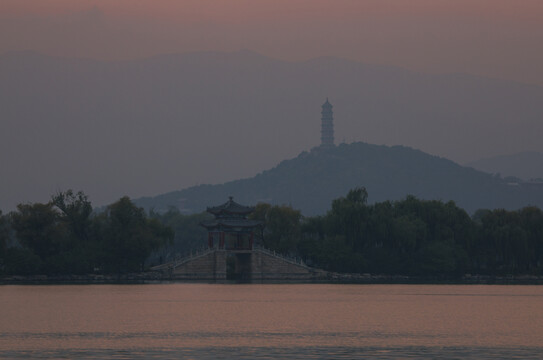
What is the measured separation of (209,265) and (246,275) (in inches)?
208

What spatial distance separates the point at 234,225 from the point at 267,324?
5252 cm

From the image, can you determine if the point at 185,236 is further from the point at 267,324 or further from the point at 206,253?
the point at 267,324

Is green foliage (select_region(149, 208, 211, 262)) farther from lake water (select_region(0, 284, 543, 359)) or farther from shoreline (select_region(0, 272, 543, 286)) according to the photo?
lake water (select_region(0, 284, 543, 359))

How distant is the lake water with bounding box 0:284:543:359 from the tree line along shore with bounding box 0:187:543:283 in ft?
53.9

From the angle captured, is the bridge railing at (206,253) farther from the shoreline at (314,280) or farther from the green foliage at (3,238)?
the green foliage at (3,238)

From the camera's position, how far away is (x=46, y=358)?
32062 millimetres

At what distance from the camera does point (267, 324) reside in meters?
44.6

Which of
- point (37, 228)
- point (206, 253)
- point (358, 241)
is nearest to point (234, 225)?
point (206, 253)

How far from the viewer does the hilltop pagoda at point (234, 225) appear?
9706 cm

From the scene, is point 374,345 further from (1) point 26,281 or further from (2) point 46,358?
(1) point 26,281

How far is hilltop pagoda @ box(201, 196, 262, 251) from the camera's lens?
97062 millimetres

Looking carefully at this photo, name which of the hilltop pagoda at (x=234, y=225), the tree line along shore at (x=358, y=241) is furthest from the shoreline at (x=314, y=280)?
the hilltop pagoda at (x=234, y=225)

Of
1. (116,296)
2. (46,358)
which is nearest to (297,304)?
Answer: (116,296)

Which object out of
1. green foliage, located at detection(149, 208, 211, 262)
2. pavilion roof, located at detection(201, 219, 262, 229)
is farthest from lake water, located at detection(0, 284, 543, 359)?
green foliage, located at detection(149, 208, 211, 262)
